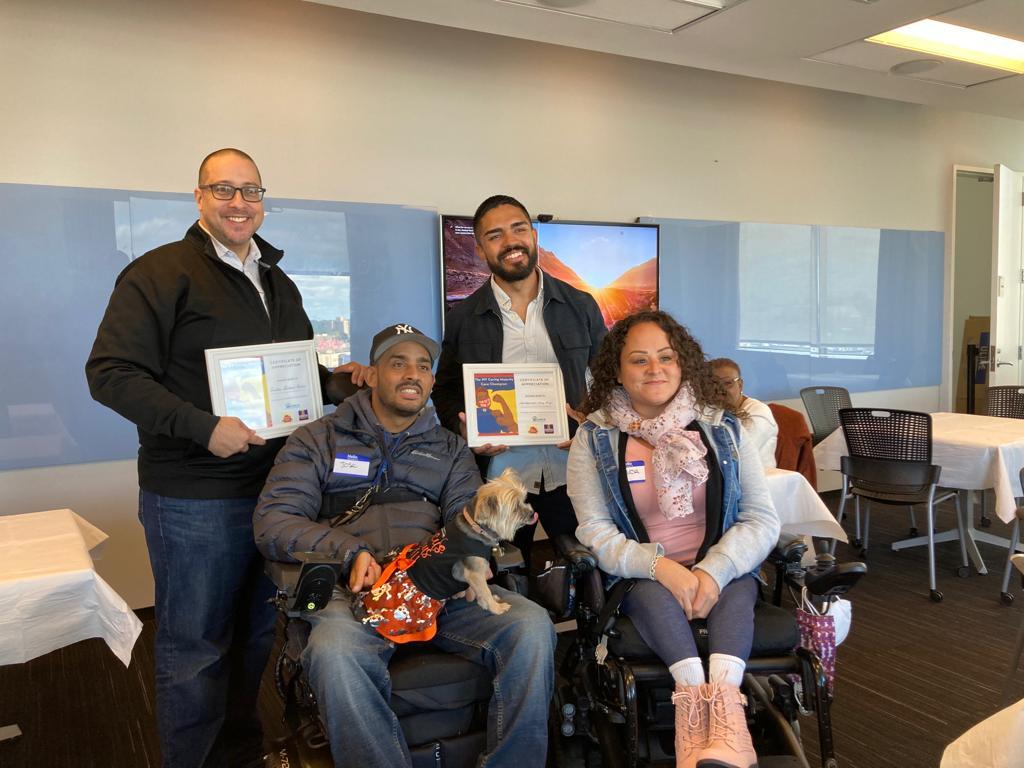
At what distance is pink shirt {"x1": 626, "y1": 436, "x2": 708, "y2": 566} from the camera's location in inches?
104

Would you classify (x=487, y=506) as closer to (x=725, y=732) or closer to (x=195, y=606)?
(x=725, y=732)

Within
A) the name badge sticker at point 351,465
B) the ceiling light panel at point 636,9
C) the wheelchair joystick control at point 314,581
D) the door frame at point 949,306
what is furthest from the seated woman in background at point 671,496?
the door frame at point 949,306

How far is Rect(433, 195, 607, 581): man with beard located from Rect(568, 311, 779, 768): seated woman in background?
0.85ft

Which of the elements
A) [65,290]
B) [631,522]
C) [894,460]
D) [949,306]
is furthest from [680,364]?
[949,306]

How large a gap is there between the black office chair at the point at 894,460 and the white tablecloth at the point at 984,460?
14 centimetres

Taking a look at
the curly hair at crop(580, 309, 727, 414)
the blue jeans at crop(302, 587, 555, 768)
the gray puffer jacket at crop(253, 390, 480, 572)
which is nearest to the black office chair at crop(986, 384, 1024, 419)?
the curly hair at crop(580, 309, 727, 414)

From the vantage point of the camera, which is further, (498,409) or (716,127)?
(716,127)

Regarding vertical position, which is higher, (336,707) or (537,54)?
(537,54)

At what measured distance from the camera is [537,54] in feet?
18.6

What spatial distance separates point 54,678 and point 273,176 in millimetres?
2945

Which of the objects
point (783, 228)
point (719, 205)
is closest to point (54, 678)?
point (719, 205)

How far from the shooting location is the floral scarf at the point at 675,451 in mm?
2568

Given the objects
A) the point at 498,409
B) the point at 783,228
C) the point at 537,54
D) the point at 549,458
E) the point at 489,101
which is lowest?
the point at 549,458

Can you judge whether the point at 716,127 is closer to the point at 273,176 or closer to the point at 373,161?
the point at 373,161
